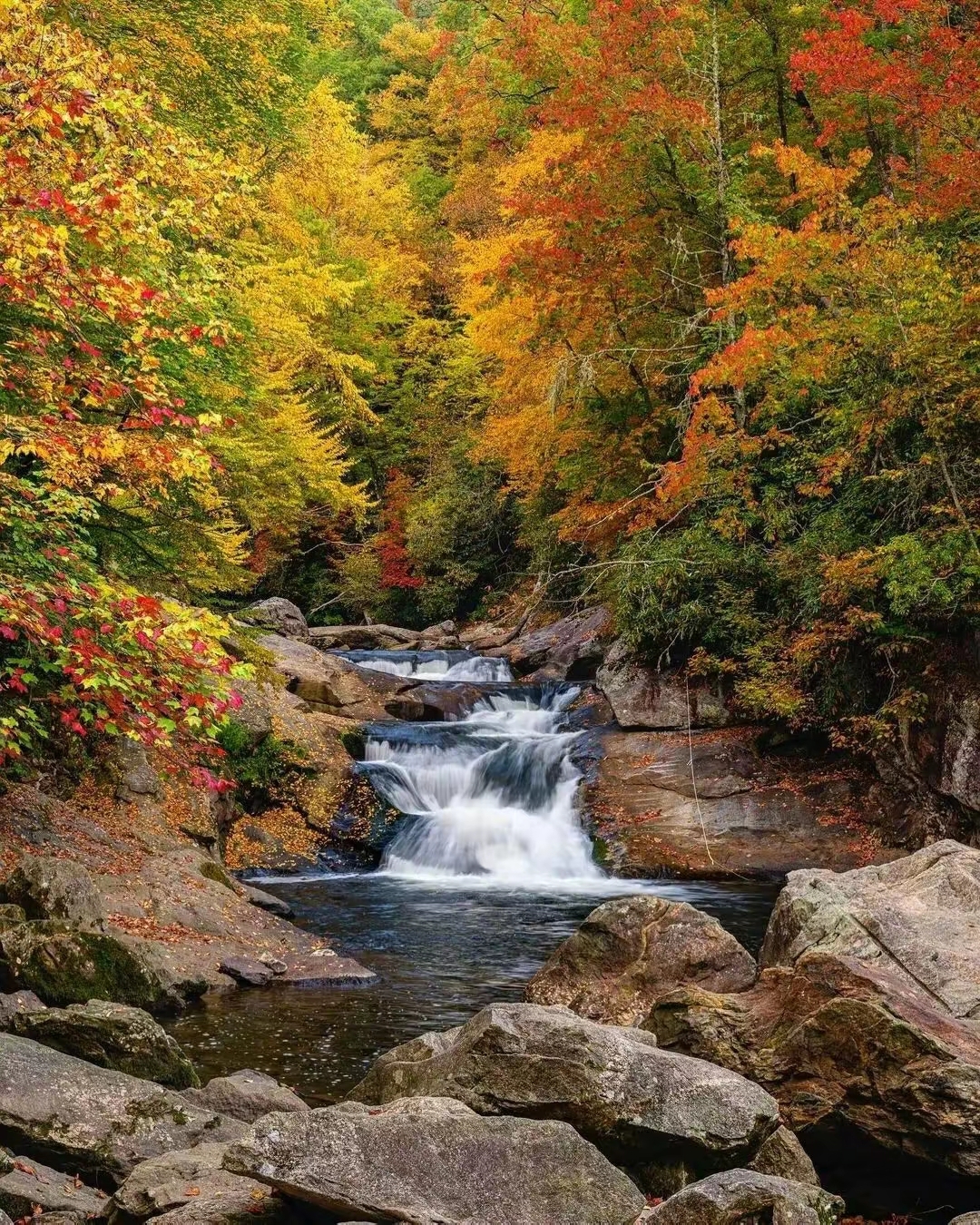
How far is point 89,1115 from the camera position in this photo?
492 cm

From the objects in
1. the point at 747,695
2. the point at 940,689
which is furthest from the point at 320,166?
the point at 940,689

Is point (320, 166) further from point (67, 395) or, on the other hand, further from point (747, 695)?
point (67, 395)

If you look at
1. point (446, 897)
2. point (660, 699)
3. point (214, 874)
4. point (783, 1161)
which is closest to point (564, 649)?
point (660, 699)

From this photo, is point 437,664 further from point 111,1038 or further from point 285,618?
point 111,1038

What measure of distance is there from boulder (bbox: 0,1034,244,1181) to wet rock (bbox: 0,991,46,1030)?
607 millimetres

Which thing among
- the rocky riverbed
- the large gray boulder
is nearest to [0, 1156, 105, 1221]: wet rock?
the rocky riverbed

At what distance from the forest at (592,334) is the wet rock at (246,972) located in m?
2.46

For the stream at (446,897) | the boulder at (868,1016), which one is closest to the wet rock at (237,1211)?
the boulder at (868,1016)

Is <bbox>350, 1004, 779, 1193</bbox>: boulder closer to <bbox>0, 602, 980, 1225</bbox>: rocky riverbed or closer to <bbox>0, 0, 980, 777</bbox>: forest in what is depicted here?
<bbox>0, 602, 980, 1225</bbox>: rocky riverbed

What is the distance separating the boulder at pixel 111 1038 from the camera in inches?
231

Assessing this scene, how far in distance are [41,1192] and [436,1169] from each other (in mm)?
1609

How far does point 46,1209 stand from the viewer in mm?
3996

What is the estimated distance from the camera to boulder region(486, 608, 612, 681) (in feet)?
68.2

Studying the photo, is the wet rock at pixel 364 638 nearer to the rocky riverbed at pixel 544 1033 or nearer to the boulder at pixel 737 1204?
the rocky riverbed at pixel 544 1033
